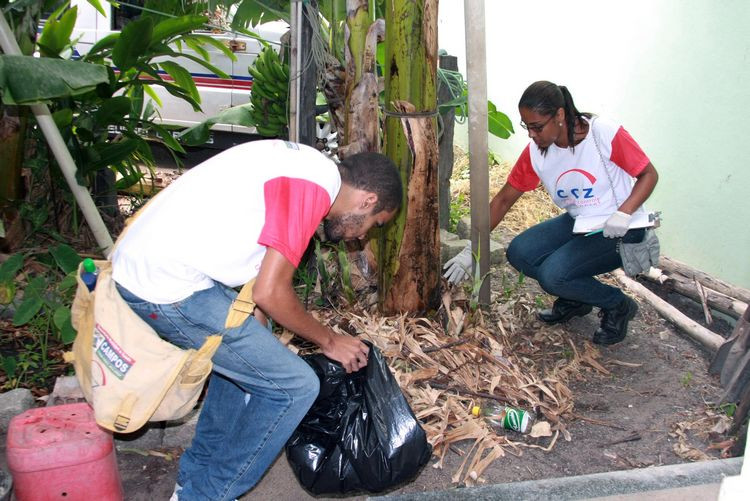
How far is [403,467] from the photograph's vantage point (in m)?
2.64

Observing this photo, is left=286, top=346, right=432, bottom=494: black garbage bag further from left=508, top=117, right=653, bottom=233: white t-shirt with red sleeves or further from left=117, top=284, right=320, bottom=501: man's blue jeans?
left=508, top=117, right=653, bottom=233: white t-shirt with red sleeves

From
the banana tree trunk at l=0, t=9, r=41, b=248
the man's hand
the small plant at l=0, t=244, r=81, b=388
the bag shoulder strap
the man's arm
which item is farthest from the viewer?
the banana tree trunk at l=0, t=9, r=41, b=248

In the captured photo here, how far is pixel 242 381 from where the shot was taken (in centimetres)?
249

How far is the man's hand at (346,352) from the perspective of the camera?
2.61 meters

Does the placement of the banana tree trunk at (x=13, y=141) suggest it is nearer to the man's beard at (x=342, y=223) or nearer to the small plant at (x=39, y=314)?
the small plant at (x=39, y=314)

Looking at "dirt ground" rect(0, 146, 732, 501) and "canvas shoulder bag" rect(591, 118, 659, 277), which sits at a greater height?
"canvas shoulder bag" rect(591, 118, 659, 277)

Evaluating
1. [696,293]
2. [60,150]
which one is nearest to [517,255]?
[696,293]

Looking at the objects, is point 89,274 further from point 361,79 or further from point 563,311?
point 563,311

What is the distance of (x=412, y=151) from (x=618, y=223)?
1.22 metres

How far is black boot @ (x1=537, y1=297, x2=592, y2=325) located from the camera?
173 inches

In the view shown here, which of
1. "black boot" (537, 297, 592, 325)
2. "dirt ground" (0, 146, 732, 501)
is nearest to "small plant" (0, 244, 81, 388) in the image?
"dirt ground" (0, 146, 732, 501)

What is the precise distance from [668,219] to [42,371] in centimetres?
427

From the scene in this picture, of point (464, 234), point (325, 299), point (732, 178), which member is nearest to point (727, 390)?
point (732, 178)

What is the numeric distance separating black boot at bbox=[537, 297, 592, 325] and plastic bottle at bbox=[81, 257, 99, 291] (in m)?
2.87
